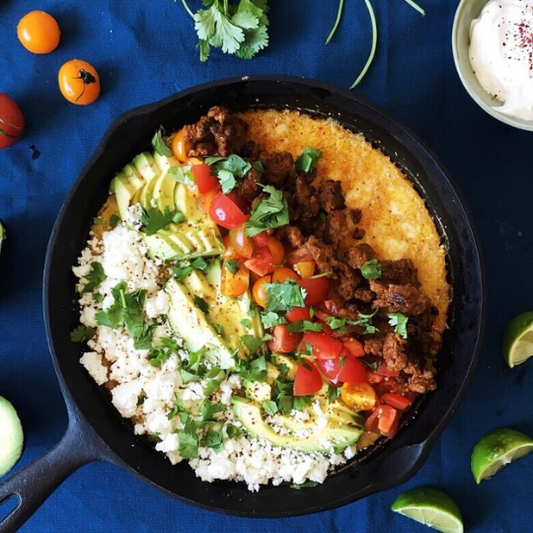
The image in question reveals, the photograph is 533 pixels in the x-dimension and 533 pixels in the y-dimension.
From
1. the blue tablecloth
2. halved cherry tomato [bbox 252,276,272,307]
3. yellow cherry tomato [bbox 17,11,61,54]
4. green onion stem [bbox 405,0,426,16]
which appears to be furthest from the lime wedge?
yellow cherry tomato [bbox 17,11,61,54]

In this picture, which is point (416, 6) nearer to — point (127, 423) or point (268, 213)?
point (268, 213)

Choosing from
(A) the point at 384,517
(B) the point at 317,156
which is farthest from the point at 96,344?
(A) the point at 384,517

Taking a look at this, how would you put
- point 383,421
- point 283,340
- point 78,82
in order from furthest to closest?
1. point 78,82
2. point 383,421
3. point 283,340

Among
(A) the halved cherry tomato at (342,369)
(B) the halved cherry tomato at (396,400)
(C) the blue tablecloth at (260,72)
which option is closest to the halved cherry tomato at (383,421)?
(B) the halved cherry tomato at (396,400)

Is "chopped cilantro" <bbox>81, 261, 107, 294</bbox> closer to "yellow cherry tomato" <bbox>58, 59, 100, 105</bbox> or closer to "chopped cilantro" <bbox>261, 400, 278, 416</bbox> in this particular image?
"yellow cherry tomato" <bbox>58, 59, 100, 105</bbox>

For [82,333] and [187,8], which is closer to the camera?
[82,333]

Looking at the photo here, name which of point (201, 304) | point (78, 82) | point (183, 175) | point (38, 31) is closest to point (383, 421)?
point (201, 304)
